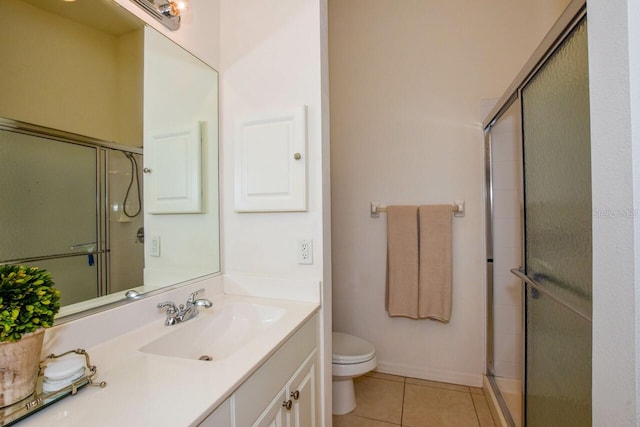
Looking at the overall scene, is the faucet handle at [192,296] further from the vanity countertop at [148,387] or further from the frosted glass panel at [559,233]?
the frosted glass panel at [559,233]

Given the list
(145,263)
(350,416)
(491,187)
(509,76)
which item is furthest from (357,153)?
(350,416)

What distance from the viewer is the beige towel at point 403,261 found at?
1984 mm

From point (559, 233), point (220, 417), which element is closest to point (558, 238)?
point (559, 233)

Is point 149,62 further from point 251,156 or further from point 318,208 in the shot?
point 318,208

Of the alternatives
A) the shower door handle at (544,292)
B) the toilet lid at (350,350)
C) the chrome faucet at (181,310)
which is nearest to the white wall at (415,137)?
the toilet lid at (350,350)

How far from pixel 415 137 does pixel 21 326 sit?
214 centimetres

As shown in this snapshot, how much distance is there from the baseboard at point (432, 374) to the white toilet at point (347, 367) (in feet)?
1.40

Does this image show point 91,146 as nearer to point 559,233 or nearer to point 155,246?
point 155,246

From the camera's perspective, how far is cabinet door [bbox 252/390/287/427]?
0.78 m

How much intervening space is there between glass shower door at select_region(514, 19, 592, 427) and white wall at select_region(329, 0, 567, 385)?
693 mm

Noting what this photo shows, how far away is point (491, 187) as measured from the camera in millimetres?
1863

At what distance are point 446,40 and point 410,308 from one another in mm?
1955

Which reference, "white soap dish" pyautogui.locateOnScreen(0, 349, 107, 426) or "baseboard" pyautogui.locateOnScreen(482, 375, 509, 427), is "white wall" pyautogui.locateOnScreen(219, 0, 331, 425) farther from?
"baseboard" pyautogui.locateOnScreen(482, 375, 509, 427)

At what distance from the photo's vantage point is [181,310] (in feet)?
3.45
